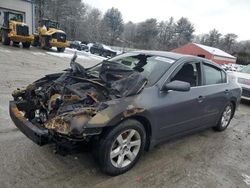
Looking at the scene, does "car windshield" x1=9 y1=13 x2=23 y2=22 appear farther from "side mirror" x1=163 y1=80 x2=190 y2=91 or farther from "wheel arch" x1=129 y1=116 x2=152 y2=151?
"wheel arch" x1=129 y1=116 x2=152 y2=151

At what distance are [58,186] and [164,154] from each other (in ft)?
5.81

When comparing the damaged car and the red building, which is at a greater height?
the damaged car

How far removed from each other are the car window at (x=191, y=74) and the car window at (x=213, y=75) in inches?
8.9

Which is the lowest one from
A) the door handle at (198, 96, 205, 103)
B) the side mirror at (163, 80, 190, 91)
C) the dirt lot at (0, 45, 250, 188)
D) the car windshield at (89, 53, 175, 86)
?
the dirt lot at (0, 45, 250, 188)

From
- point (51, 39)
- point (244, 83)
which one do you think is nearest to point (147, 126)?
point (244, 83)

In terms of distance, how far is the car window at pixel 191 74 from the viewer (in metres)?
3.93

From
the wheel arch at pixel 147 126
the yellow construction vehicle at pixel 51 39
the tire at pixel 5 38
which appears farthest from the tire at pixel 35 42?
the wheel arch at pixel 147 126

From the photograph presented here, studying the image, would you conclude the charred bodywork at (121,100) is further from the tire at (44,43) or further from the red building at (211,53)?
the red building at (211,53)

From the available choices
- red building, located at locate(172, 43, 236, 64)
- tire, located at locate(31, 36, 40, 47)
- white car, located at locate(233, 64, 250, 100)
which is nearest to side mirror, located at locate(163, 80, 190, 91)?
white car, located at locate(233, 64, 250, 100)

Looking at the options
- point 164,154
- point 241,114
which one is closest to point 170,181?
point 164,154

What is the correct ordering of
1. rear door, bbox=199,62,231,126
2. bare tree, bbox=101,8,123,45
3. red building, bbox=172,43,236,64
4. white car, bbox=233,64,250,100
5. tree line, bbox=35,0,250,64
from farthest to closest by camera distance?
1. bare tree, bbox=101,8,123,45
2. tree line, bbox=35,0,250,64
3. red building, bbox=172,43,236,64
4. white car, bbox=233,64,250,100
5. rear door, bbox=199,62,231,126

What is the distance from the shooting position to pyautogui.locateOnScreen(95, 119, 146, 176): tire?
285 cm

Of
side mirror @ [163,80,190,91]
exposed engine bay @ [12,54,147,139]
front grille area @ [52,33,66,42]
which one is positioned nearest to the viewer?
exposed engine bay @ [12,54,147,139]

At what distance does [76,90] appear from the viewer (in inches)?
128
